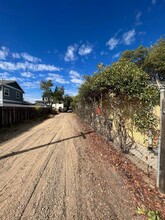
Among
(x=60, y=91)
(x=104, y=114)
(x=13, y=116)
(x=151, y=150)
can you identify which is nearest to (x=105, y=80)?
(x=104, y=114)

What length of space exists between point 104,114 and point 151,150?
2.60 metres

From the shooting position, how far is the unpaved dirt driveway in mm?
1951

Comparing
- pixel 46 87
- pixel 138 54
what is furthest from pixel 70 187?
pixel 46 87

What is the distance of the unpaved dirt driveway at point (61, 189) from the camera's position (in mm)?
1951

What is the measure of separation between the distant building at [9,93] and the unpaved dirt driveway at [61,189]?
17.0 metres

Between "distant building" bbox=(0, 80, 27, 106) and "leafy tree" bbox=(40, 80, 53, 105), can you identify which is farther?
"leafy tree" bbox=(40, 80, 53, 105)

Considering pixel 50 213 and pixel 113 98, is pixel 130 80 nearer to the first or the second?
pixel 113 98

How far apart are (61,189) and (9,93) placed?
69.7 ft

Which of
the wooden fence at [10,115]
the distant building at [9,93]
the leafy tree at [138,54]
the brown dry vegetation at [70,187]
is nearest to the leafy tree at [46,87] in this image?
the distant building at [9,93]

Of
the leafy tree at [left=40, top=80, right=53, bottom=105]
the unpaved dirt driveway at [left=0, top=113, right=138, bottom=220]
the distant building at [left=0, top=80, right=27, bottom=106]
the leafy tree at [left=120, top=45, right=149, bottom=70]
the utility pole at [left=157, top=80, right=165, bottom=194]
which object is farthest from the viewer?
the leafy tree at [left=40, top=80, right=53, bottom=105]

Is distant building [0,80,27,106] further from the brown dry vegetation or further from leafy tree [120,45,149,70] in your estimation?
leafy tree [120,45,149,70]

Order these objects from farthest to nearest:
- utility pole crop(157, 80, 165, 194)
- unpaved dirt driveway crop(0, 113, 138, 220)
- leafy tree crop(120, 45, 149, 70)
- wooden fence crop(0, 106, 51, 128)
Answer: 1. leafy tree crop(120, 45, 149, 70)
2. wooden fence crop(0, 106, 51, 128)
3. utility pole crop(157, 80, 165, 194)
4. unpaved dirt driveway crop(0, 113, 138, 220)

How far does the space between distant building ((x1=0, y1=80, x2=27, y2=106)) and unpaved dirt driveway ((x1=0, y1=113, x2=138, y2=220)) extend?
17.0m

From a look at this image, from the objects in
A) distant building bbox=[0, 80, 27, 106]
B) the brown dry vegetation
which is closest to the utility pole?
the brown dry vegetation
